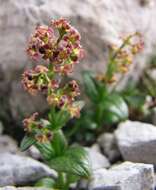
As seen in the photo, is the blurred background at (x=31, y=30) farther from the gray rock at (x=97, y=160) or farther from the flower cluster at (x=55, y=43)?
the flower cluster at (x=55, y=43)

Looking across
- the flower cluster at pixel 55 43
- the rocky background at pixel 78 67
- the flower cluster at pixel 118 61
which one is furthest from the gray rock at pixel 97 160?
the flower cluster at pixel 55 43

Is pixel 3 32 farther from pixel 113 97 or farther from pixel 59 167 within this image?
pixel 59 167

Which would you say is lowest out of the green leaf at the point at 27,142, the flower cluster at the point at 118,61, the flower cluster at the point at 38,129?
the green leaf at the point at 27,142

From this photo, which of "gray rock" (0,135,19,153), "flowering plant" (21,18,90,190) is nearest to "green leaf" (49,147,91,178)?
"flowering plant" (21,18,90,190)

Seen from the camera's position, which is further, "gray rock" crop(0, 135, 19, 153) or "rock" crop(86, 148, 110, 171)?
"gray rock" crop(0, 135, 19, 153)

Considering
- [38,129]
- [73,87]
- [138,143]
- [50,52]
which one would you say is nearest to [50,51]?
[50,52]

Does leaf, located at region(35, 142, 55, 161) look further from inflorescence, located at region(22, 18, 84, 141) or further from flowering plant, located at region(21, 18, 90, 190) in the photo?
inflorescence, located at region(22, 18, 84, 141)
